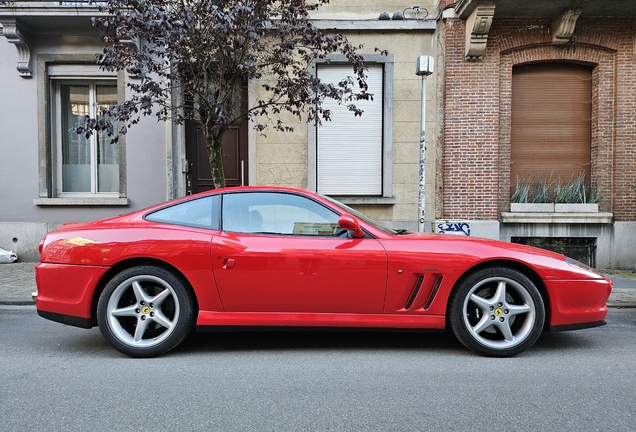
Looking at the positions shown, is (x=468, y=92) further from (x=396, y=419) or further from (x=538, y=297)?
(x=396, y=419)

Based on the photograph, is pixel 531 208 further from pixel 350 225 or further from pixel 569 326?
pixel 350 225

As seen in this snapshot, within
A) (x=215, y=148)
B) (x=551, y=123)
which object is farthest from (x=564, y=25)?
(x=215, y=148)

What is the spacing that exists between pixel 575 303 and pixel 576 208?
6.31 m

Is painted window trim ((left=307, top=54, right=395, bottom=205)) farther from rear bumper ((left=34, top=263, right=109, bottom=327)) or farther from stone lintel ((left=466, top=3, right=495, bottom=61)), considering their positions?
rear bumper ((left=34, top=263, right=109, bottom=327))

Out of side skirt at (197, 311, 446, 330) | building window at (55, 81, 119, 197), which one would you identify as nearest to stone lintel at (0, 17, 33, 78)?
building window at (55, 81, 119, 197)

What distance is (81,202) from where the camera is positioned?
9555 mm

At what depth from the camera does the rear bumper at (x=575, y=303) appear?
152 inches

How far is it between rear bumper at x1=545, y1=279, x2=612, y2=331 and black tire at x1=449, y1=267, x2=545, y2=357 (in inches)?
5.0

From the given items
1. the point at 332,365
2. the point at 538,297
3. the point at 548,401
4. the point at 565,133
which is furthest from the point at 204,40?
the point at 565,133

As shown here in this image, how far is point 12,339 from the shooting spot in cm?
452

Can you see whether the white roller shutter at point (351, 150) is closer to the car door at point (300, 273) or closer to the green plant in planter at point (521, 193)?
the green plant in planter at point (521, 193)

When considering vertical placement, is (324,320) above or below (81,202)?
below

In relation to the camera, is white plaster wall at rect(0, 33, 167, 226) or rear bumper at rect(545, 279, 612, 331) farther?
white plaster wall at rect(0, 33, 167, 226)

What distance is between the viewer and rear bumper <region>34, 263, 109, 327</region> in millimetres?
3885
